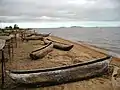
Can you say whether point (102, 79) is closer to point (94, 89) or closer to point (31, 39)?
point (94, 89)

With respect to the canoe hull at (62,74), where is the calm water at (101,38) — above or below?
below

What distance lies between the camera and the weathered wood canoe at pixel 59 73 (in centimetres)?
759

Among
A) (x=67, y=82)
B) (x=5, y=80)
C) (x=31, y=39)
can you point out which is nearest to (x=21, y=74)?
(x=5, y=80)

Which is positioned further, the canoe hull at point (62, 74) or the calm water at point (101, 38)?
the calm water at point (101, 38)

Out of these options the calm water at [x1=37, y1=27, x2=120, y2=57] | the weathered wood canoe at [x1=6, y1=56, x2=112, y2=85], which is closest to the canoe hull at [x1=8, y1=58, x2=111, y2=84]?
the weathered wood canoe at [x1=6, y1=56, x2=112, y2=85]

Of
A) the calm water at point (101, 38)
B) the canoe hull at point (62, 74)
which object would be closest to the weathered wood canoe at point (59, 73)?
the canoe hull at point (62, 74)

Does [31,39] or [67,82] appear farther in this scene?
[31,39]

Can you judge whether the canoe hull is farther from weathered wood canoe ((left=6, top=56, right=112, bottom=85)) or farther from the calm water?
the calm water

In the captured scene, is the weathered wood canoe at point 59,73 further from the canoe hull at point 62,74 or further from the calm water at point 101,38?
the calm water at point 101,38

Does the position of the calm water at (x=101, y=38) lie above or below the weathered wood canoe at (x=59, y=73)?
below

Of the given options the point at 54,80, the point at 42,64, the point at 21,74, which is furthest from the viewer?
the point at 42,64

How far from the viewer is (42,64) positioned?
1168 centimetres

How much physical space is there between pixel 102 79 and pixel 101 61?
0.90 metres

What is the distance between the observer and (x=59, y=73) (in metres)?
8.14
